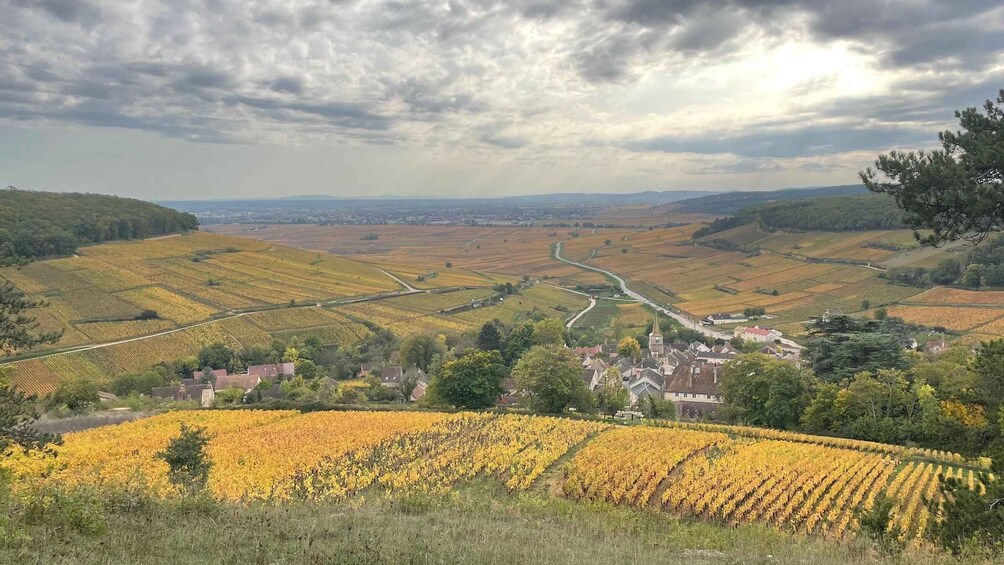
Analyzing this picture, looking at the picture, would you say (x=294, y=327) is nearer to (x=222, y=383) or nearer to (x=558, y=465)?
(x=222, y=383)

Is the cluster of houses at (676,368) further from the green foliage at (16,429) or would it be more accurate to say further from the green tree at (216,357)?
the green tree at (216,357)

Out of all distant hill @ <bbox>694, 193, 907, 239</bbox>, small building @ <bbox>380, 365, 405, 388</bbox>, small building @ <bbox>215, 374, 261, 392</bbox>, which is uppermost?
distant hill @ <bbox>694, 193, 907, 239</bbox>

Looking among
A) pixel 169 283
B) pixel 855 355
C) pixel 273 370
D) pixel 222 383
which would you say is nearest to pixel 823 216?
pixel 855 355

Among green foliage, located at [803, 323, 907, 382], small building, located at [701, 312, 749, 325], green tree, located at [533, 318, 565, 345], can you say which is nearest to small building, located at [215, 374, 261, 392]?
green tree, located at [533, 318, 565, 345]

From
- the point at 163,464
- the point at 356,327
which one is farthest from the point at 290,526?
the point at 356,327

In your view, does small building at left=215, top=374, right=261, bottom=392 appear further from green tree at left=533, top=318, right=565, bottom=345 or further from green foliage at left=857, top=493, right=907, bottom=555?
green foliage at left=857, top=493, right=907, bottom=555

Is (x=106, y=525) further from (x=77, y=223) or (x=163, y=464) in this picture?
(x=77, y=223)

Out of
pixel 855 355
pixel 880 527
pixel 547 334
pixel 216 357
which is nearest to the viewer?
pixel 880 527
